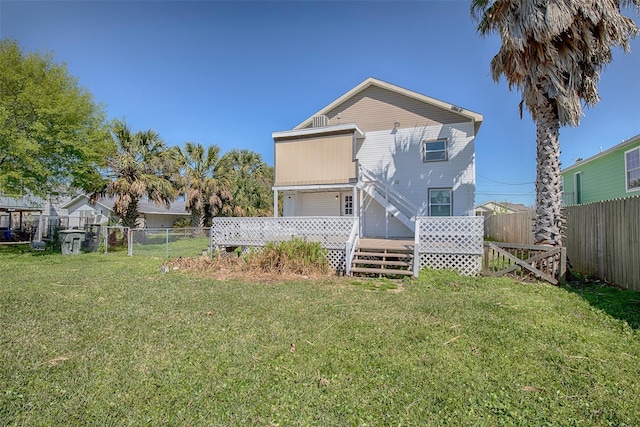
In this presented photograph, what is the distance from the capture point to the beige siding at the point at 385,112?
48.1 feet

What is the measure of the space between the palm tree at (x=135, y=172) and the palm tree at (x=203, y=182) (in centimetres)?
392

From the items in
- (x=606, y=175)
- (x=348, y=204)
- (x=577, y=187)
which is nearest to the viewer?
(x=606, y=175)

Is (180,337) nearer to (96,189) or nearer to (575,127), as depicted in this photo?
(575,127)

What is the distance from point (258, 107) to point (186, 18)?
8.58 metres

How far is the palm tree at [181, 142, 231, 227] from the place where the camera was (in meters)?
24.5

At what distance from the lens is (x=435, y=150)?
14.6 m

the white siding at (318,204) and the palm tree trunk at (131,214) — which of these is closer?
the white siding at (318,204)

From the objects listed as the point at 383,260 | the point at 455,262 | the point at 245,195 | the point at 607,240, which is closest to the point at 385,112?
the point at 383,260

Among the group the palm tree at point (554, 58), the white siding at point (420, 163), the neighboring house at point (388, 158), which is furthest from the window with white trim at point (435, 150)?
the palm tree at point (554, 58)

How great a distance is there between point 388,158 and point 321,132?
355 cm

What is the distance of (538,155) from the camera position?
9141mm

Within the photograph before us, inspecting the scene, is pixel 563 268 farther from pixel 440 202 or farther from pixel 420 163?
pixel 420 163

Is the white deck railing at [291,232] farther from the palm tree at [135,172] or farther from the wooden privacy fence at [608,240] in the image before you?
the palm tree at [135,172]

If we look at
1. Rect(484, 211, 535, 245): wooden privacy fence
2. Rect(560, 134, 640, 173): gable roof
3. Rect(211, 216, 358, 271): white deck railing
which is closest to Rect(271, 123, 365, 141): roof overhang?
Rect(211, 216, 358, 271): white deck railing
